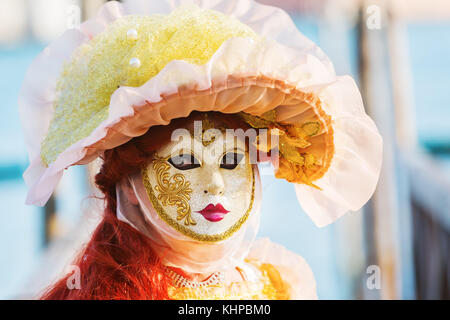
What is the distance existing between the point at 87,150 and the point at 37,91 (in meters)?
0.19

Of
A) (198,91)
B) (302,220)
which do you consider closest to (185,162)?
(198,91)

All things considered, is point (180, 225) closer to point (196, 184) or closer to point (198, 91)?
point (196, 184)

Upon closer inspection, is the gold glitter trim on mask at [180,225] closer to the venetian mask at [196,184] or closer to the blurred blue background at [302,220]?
the venetian mask at [196,184]

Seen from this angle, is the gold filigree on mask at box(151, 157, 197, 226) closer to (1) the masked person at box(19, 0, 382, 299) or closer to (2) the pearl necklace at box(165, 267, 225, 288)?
(1) the masked person at box(19, 0, 382, 299)

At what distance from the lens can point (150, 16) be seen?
83 centimetres

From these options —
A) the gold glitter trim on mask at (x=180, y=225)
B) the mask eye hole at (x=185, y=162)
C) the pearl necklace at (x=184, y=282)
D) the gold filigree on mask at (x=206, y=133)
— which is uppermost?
Result: the gold filigree on mask at (x=206, y=133)

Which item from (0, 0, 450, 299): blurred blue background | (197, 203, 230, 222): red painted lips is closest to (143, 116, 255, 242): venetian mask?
(197, 203, 230, 222): red painted lips

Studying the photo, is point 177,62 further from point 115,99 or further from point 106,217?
point 106,217

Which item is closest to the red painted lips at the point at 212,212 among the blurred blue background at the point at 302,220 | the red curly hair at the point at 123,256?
the red curly hair at the point at 123,256

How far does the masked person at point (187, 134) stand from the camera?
28.4 inches

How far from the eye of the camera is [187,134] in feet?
2.65

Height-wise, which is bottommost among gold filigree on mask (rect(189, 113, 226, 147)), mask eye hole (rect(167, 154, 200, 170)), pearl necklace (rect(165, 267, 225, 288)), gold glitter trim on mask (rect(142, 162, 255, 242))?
pearl necklace (rect(165, 267, 225, 288))

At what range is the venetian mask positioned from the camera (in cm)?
80

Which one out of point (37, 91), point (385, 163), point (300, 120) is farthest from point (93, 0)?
point (300, 120)
